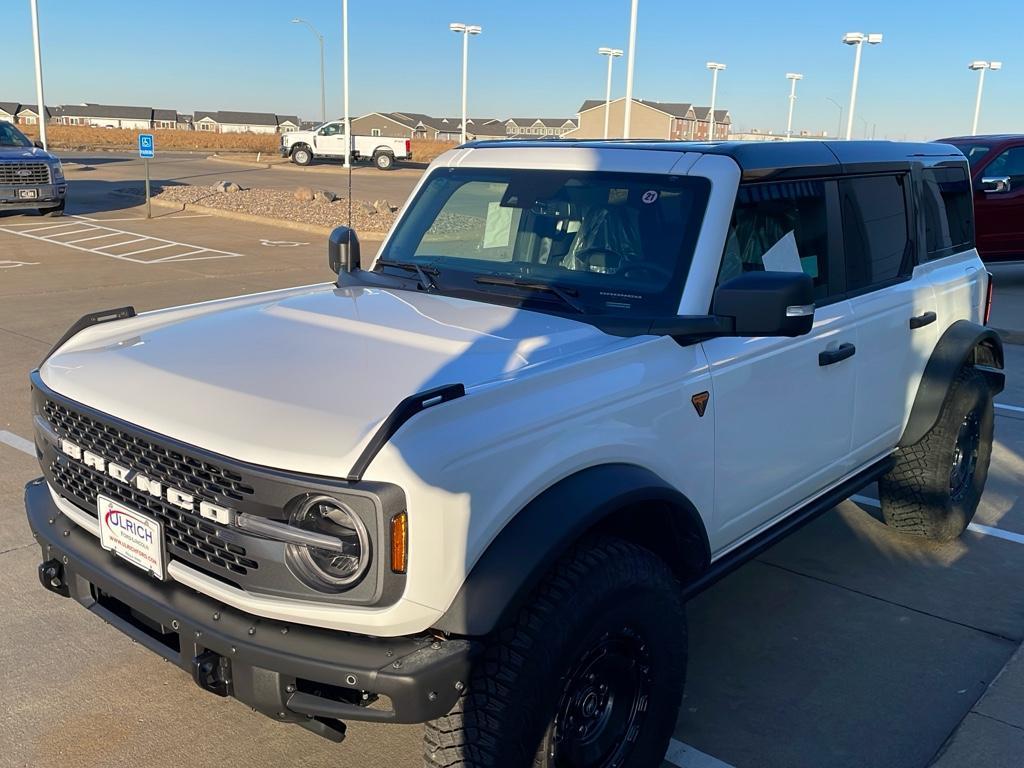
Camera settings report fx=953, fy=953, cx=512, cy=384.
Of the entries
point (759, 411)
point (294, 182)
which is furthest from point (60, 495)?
point (294, 182)

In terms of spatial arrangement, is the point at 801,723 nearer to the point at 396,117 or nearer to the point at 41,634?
the point at 41,634

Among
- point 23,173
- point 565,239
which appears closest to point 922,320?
point 565,239

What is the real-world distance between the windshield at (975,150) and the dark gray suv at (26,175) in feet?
52.8

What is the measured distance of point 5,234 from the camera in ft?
55.2

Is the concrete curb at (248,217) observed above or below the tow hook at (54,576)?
below

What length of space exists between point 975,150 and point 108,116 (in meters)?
130

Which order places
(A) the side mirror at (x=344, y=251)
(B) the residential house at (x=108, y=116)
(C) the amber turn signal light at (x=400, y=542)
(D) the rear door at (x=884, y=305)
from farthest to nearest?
(B) the residential house at (x=108, y=116) < (A) the side mirror at (x=344, y=251) < (D) the rear door at (x=884, y=305) < (C) the amber turn signal light at (x=400, y=542)

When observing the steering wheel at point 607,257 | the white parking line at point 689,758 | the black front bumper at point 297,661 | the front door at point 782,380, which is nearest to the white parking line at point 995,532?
the front door at point 782,380

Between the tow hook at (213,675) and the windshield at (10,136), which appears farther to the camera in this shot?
the windshield at (10,136)

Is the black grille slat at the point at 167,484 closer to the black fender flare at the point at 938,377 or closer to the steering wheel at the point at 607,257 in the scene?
the steering wheel at the point at 607,257

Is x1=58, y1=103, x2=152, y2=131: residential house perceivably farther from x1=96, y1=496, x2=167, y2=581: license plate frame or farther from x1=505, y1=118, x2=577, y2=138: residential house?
x1=96, y1=496, x2=167, y2=581: license plate frame

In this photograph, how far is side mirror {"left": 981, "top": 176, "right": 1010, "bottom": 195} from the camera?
41.8ft

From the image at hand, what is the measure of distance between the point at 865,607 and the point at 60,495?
3280 millimetres

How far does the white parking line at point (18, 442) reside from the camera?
5730 millimetres
